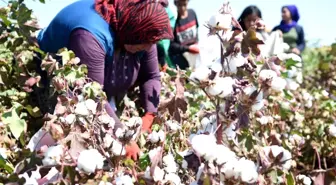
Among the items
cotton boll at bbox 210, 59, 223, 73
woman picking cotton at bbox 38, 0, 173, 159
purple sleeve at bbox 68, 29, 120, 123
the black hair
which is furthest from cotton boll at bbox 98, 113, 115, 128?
the black hair

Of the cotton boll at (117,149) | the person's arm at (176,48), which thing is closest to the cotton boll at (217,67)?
the cotton boll at (117,149)

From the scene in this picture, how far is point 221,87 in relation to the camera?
1287 mm

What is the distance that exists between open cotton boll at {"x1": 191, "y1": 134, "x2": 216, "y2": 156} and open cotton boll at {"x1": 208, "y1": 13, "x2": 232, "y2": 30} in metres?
0.23

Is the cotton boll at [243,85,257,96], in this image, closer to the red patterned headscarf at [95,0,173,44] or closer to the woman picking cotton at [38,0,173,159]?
the woman picking cotton at [38,0,173,159]

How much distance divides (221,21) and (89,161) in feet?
1.23

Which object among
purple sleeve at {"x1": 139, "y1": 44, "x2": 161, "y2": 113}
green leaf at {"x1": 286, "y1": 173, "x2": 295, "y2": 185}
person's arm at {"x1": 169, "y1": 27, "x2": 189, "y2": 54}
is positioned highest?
green leaf at {"x1": 286, "y1": 173, "x2": 295, "y2": 185}

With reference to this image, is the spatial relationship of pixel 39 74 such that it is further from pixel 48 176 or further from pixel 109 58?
pixel 48 176

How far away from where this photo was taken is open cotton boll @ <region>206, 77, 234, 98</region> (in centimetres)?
129

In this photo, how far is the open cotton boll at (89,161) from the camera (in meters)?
1.23

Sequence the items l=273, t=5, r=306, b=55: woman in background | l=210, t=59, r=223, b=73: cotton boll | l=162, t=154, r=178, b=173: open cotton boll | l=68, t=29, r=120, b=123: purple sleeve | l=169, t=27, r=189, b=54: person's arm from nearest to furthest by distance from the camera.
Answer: l=210, t=59, r=223, b=73: cotton boll, l=162, t=154, r=178, b=173: open cotton boll, l=68, t=29, r=120, b=123: purple sleeve, l=169, t=27, r=189, b=54: person's arm, l=273, t=5, r=306, b=55: woman in background

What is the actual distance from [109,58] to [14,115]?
79cm

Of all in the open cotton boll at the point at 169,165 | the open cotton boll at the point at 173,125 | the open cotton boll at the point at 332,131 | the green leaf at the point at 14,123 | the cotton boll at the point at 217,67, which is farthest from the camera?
the open cotton boll at the point at 332,131

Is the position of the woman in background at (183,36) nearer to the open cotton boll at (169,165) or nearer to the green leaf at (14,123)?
the green leaf at (14,123)

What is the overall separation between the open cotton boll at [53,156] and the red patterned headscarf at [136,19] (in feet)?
3.63
